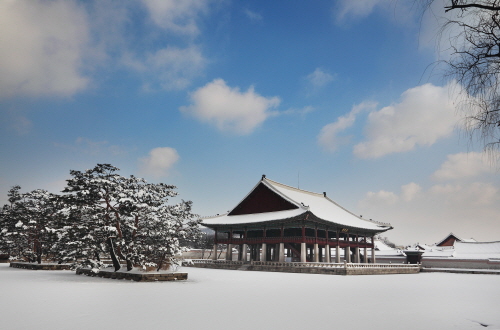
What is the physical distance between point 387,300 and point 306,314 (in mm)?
5195

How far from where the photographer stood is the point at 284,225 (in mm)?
39469

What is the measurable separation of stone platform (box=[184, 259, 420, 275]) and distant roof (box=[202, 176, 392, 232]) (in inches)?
207

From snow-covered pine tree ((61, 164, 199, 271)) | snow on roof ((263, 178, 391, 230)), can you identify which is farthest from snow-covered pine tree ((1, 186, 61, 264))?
snow on roof ((263, 178, 391, 230))

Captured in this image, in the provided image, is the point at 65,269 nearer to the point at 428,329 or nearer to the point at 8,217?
the point at 8,217

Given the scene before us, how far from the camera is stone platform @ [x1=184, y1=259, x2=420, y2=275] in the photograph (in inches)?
1245

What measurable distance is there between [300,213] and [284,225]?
367 centimetres

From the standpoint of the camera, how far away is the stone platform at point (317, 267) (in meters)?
31.6

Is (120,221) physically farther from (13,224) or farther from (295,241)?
(295,241)

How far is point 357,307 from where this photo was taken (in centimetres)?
1084

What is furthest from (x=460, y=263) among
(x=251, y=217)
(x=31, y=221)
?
(x=31, y=221)

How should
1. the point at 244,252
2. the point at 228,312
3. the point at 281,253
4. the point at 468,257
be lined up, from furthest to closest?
the point at 468,257 < the point at 244,252 < the point at 281,253 < the point at 228,312

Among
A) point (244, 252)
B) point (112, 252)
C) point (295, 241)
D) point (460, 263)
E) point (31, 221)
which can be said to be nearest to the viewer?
point (112, 252)

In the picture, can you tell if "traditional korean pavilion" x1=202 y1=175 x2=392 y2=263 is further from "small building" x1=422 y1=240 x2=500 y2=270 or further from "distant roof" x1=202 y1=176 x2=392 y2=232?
"small building" x1=422 y1=240 x2=500 y2=270

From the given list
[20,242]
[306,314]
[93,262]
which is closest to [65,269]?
[20,242]
